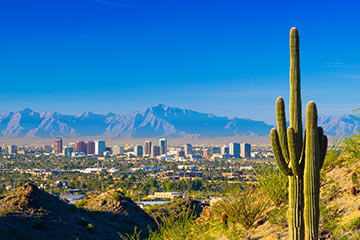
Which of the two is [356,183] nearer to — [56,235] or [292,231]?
[292,231]

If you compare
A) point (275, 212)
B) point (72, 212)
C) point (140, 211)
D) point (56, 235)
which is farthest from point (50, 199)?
point (275, 212)

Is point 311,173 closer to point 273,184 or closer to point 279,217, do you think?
point 279,217

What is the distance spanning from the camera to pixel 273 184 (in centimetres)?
991

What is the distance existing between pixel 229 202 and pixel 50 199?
48.3 feet

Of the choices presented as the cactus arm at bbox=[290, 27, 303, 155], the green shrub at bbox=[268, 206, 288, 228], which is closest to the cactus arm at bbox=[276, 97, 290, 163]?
the cactus arm at bbox=[290, 27, 303, 155]

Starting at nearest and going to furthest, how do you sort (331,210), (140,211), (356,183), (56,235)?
1. (331,210)
2. (356,183)
3. (56,235)
4. (140,211)

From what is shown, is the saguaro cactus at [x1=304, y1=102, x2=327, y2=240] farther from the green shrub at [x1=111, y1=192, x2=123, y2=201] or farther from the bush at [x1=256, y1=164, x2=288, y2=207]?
the green shrub at [x1=111, y1=192, x2=123, y2=201]

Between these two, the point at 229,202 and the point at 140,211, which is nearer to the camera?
the point at 229,202

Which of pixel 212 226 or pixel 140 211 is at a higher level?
pixel 212 226

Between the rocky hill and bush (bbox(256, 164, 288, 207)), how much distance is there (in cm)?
1133

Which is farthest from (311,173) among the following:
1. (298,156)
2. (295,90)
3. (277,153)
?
(295,90)

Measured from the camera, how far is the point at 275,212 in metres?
9.49

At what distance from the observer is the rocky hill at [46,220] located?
18158mm

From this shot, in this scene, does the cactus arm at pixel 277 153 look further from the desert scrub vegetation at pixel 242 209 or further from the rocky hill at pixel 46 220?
the rocky hill at pixel 46 220
